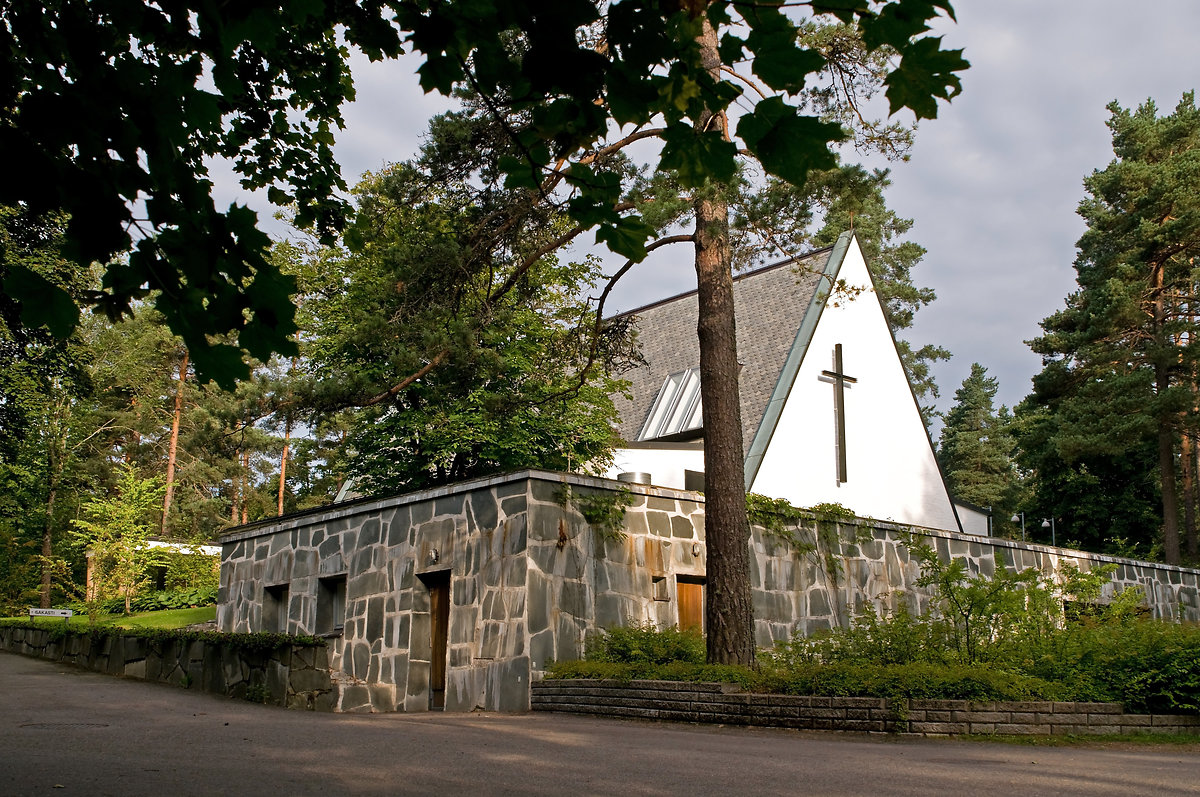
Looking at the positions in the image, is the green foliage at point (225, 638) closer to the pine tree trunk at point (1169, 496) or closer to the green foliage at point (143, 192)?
the green foliage at point (143, 192)

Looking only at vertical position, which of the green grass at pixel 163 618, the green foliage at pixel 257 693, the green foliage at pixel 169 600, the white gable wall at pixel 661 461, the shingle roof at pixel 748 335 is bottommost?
the green foliage at pixel 257 693

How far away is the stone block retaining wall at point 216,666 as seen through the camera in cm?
1138

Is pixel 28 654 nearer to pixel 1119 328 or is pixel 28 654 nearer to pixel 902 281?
pixel 1119 328

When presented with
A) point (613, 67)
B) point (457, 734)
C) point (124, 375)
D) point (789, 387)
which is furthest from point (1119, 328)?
point (124, 375)

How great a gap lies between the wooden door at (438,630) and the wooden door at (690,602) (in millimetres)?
3152

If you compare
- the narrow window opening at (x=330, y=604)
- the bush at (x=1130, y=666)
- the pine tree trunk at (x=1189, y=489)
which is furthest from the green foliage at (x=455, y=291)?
the pine tree trunk at (x=1189, y=489)

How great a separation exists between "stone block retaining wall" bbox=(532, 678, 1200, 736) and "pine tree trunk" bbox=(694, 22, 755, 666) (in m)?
1.22

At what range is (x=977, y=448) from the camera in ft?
184

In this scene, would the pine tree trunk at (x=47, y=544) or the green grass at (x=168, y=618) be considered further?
the pine tree trunk at (x=47, y=544)

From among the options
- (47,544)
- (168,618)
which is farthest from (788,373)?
(47,544)

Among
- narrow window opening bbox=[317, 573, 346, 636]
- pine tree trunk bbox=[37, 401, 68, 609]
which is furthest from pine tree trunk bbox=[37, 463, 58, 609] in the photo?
narrow window opening bbox=[317, 573, 346, 636]

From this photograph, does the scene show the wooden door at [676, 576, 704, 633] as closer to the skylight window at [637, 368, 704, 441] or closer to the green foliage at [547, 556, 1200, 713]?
the green foliage at [547, 556, 1200, 713]

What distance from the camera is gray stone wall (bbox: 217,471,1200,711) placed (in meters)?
12.1

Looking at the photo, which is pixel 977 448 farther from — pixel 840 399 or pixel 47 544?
pixel 47 544
